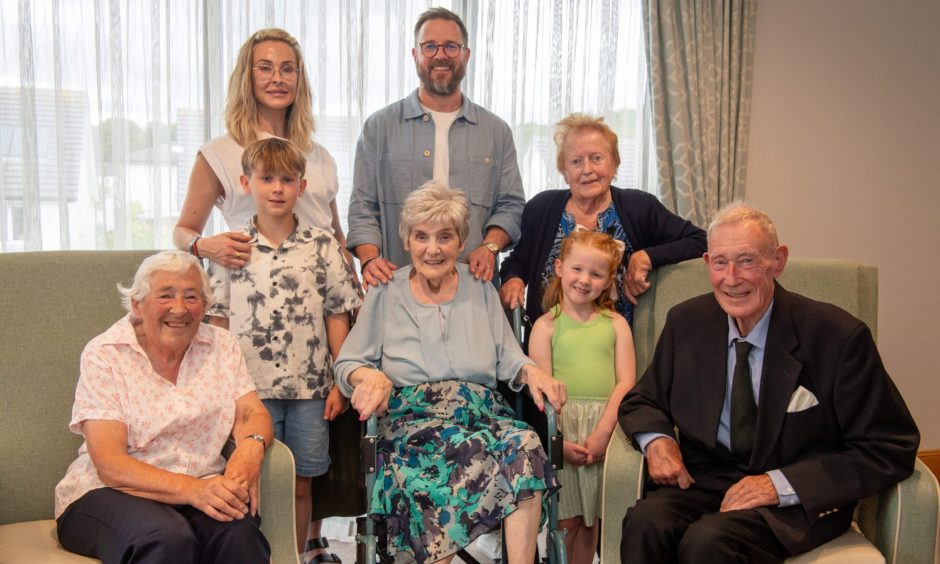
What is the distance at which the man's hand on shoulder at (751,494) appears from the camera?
85.3 inches

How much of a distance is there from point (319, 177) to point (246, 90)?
35cm

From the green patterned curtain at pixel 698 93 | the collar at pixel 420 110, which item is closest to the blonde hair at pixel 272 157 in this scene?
the collar at pixel 420 110

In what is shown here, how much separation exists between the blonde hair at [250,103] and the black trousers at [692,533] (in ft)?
5.02

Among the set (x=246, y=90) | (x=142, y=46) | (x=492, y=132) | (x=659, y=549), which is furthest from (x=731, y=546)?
(x=142, y=46)

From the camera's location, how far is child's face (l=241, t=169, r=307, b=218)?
2553 mm

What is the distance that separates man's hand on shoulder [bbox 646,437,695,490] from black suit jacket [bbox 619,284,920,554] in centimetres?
5

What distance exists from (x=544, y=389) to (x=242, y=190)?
1.10 meters

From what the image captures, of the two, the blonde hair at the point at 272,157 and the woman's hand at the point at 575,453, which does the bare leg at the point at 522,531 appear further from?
the blonde hair at the point at 272,157

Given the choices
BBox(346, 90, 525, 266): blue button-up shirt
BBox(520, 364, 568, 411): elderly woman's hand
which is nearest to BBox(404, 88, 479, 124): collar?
BBox(346, 90, 525, 266): blue button-up shirt

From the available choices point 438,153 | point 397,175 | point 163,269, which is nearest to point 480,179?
point 438,153

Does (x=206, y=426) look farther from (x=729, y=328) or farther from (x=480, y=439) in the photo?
(x=729, y=328)

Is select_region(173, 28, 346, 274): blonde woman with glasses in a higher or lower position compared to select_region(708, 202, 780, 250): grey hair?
higher

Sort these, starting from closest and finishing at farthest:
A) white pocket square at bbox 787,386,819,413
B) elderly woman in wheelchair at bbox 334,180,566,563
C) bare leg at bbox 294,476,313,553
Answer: white pocket square at bbox 787,386,819,413, elderly woman in wheelchair at bbox 334,180,566,563, bare leg at bbox 294,476,313,553

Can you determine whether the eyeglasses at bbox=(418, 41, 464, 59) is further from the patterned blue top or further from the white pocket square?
the white pocket square
